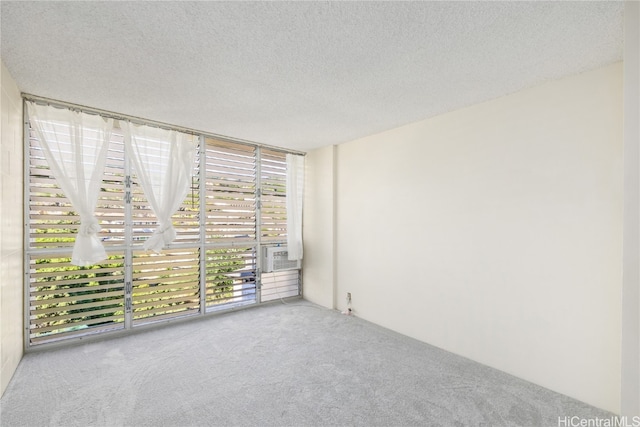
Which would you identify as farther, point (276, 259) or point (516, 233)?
point (276, 259)

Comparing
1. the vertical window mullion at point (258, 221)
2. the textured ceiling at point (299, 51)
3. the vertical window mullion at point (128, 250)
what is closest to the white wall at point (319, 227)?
the vertical window mullion at point (258, 221)

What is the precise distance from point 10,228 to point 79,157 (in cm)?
83

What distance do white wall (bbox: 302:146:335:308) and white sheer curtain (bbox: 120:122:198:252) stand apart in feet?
5.81

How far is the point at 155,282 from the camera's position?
11.1 ft

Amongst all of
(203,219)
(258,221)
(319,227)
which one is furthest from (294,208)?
(203,219)

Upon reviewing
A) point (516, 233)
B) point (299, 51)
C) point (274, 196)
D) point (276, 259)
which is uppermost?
point (299, 51)

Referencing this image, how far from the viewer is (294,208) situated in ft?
14.7

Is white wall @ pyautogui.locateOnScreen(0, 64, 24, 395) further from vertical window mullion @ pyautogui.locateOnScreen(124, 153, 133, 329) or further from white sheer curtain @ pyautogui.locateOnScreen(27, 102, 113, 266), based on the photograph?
vertical window mullion @ pyautogui.locateOnScreen(124, 153, 133, 329)

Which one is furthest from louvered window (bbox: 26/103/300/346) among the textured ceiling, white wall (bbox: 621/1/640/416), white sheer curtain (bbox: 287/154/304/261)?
white wall (bbox: 621/1/640/416)

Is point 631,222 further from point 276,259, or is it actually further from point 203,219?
point 203,219

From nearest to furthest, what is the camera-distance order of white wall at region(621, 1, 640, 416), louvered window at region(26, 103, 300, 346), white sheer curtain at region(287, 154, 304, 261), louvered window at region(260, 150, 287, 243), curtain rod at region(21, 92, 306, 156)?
white wall at region(621, 1, 640, 416)
curtain rod at region(21, 92, 306, 156)
louvered window at region(26, 103, 300, 346)
louvered window at region(260, 150, 287, 243)
white sheer curtain at region(287, 154, 304, 261)

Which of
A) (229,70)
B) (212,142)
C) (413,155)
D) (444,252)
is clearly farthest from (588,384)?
(212,142)

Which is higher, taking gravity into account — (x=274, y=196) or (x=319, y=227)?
(x=274, y=196)

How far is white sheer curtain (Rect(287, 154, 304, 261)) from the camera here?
4.42 m
